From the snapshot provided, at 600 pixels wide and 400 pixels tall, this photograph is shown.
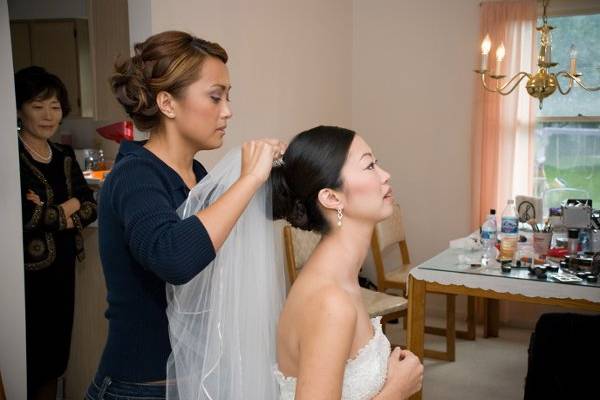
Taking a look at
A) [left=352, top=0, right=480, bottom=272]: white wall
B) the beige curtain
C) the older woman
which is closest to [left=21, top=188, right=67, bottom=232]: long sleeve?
the older woman

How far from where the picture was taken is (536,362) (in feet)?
7.68

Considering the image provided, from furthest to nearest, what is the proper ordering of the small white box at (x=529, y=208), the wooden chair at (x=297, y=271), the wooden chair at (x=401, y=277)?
the small white box at (x=529, y=208) < the wooden chair at (x=401, y=277) < the wooden chair at (x=297, y=271)

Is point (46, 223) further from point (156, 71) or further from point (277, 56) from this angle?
point (277, 56)

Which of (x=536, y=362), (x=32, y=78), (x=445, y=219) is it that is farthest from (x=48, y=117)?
(x=445, y=219)

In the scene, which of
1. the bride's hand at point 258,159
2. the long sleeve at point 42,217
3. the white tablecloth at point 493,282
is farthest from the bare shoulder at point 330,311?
the white tablecloth at point 493,282

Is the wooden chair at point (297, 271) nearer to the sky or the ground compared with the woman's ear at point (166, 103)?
nearer to the ground

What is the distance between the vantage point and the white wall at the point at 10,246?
208 cm

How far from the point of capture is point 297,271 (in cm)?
360

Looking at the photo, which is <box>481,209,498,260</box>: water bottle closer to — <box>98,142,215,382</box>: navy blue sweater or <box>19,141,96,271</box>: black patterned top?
<box>19,141,96,271</box>: black patterned top

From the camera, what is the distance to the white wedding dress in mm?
1347

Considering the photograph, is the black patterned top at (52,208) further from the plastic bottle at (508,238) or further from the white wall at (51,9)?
the white wall at (51,9)

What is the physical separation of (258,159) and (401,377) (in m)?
0.63

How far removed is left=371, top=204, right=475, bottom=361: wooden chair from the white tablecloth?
32.5 inches

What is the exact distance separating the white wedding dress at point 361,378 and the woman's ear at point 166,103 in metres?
0.68
